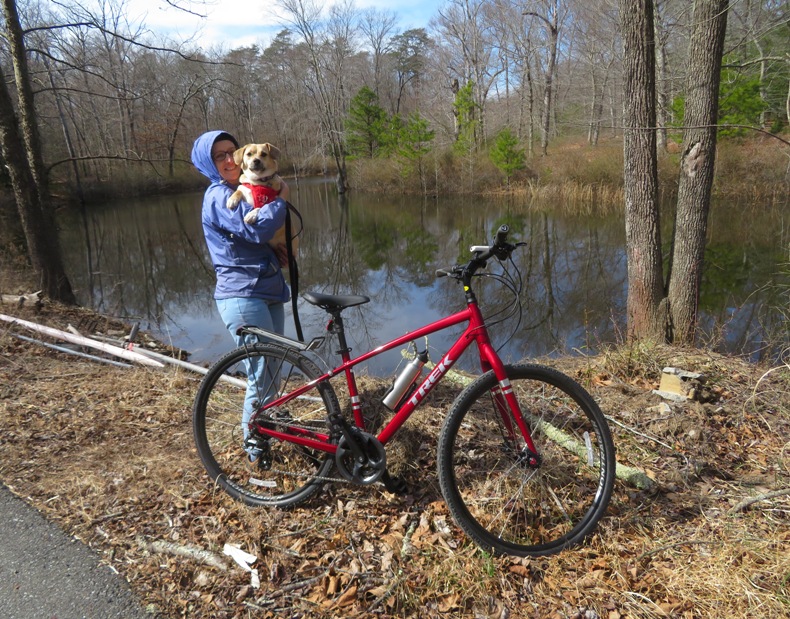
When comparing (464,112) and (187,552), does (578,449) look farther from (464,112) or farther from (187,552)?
(464,112)

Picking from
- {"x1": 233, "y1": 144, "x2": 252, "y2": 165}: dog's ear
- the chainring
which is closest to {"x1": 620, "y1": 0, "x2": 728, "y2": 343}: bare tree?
the chainring

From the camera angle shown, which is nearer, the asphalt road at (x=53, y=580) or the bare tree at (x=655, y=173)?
the asphalt road at (x=53, y=580)

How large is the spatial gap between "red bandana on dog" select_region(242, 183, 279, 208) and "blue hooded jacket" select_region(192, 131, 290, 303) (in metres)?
0.05

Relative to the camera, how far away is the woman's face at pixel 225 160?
2.85 meters

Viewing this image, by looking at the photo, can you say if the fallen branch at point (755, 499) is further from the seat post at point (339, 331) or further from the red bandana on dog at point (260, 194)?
the red bandana on dog at point (260, 194)

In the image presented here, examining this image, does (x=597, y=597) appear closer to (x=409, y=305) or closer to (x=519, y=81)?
(x=409, y=305)

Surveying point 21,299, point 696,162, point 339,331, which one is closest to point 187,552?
point 339,331

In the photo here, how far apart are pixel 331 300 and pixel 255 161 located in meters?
0.99

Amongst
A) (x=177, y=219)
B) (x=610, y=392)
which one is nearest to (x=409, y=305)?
(x=610, y=392)

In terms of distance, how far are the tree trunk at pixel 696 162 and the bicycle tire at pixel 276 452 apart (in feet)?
14.3

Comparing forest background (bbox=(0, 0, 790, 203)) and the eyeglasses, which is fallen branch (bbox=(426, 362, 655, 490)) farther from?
forest background (bbox=(0, 0, 790, 203))

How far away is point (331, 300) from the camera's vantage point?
8.03 ft

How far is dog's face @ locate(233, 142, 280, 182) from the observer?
2.82m

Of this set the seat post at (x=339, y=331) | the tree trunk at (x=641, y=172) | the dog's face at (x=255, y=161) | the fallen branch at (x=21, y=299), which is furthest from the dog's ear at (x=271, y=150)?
the fallen branch at (x=21, y=299)
